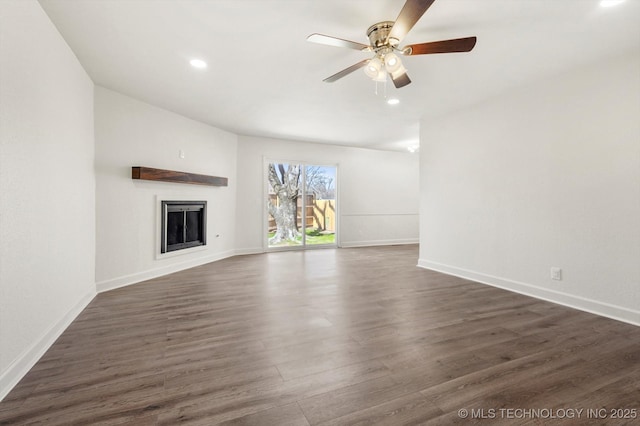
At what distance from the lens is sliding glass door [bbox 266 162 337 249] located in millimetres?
6729

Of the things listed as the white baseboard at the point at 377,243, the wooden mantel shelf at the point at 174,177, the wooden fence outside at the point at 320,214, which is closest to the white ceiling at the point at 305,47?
the wooden mantel shelf at the point at 174,177

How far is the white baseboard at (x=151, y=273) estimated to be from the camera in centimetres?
365

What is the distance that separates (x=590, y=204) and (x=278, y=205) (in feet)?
17.5

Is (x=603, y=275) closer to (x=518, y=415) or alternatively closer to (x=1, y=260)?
(x=518, y=415)

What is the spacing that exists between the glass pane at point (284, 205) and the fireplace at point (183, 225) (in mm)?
1664

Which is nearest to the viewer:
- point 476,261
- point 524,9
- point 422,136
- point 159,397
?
point 159,397

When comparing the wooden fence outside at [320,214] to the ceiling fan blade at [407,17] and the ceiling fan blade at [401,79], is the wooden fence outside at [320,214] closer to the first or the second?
the ceiling fan blade at [401,79]

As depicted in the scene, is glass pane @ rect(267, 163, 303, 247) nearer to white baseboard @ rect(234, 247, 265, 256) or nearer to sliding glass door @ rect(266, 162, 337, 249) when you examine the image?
sliding glass door @ rect(266, 162, 337, 249)

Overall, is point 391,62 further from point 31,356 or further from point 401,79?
point 31,356

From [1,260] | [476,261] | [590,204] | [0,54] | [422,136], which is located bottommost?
[476,261]

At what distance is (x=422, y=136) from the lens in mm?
5027

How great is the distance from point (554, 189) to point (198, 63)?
4.12 meters

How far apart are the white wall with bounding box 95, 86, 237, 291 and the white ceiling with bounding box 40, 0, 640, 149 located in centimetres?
34

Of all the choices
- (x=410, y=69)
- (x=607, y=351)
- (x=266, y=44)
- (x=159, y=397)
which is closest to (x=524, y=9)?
(x=410, y=69)
